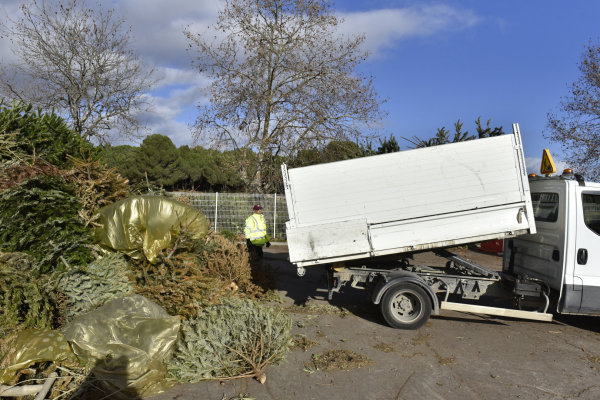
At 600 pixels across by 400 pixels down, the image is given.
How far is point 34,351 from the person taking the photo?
11.4ft

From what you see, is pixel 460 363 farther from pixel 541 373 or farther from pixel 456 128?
pixel 456 128

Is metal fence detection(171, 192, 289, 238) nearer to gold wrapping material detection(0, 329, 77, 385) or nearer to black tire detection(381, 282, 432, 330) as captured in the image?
black tire detection(381, 282, 432, 330)

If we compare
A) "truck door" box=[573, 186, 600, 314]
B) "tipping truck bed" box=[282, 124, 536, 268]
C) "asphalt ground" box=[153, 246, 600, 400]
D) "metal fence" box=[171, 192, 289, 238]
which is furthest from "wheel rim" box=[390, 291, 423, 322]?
"metal fence" box=[171, 192, 289, 238]

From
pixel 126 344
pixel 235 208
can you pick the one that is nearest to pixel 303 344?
pixel 126 344

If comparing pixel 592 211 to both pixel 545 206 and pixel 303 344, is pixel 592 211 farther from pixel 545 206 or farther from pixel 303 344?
pixel 303 344

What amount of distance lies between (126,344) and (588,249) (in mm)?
5929

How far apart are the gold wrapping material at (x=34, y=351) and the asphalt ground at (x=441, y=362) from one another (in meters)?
1.04

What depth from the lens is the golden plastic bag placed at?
368 centimetres

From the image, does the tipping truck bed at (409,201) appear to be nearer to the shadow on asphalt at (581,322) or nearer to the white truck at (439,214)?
the white truck at (439,214)

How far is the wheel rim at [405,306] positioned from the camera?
5.82 meters

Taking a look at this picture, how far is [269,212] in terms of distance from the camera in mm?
16062

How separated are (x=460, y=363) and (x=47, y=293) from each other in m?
4.91

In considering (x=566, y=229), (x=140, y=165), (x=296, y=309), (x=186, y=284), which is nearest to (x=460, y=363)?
(x=566, y=229)

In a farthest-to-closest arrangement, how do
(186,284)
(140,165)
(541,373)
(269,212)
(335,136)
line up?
(140,165), (335,136), (269,212), (186,284), (541,373)
